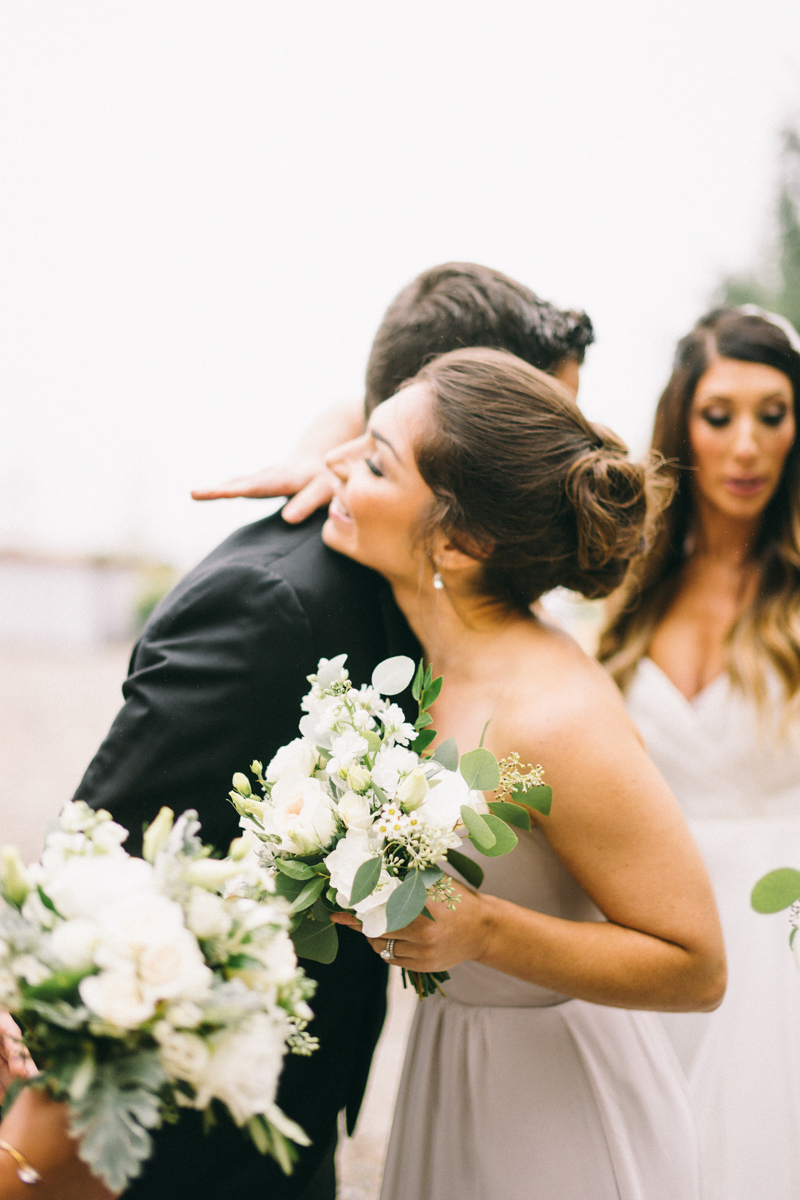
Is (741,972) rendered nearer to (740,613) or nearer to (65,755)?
(740,613)

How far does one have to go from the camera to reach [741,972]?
1785 mm

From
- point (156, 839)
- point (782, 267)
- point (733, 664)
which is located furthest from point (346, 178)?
point (156, 839)

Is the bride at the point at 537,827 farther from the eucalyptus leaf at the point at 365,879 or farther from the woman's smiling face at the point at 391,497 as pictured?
the eucalyptus leaf at the point at 365,879

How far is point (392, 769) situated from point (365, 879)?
108mm

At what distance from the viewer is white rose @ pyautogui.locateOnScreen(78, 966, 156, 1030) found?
584 mm

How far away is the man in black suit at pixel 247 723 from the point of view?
1104 millimetres

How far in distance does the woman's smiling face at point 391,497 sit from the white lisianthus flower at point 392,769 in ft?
1.53

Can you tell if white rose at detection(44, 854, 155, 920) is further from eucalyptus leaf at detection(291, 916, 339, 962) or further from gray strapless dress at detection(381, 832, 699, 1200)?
gray strapless dress at detection(381, 832, 699, 1200)

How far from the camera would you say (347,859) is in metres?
0.83

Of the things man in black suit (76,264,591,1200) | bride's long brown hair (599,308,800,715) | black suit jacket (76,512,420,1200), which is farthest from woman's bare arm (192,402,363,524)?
bride's long brown hair (599,308,800,715)

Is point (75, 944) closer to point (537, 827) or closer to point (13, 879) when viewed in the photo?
point (13, 879)

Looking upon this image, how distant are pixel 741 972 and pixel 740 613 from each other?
0.80 m

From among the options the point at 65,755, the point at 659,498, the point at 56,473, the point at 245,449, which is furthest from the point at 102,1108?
the point at 65,755

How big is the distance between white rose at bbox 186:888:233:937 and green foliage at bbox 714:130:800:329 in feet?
6.23
